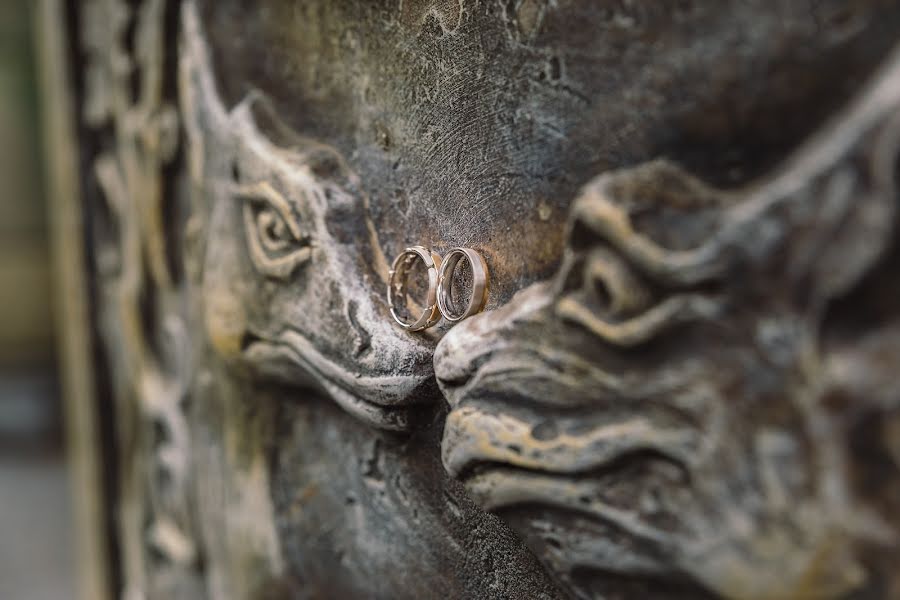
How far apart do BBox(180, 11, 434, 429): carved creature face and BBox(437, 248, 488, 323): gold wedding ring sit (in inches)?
1.5

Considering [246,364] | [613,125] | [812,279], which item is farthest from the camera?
[246,364]

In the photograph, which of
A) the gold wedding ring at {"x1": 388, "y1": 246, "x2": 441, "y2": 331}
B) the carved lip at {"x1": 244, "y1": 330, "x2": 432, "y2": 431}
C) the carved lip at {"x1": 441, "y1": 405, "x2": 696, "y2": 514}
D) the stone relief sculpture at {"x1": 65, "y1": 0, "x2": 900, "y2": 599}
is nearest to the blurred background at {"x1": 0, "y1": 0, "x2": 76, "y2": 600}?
the stone relief sculpture at {"x1": 65, "y1": 0, "x2": 900, "y2": 599}

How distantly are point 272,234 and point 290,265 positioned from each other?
4cm

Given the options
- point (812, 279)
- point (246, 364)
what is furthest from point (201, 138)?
point (812, 279)

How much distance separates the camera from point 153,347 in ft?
3.44

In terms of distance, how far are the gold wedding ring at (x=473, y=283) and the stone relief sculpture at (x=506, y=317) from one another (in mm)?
16

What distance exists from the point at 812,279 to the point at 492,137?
261 mm

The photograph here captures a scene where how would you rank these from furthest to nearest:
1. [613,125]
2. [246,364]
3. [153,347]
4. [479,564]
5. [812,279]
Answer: [153,347]
[246,364]
[479,564]
[613,125]
[812,279]

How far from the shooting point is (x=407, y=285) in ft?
2.13

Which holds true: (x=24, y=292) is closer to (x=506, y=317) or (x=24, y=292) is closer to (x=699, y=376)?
(x=506, y=317)

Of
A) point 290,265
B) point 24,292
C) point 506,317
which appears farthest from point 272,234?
point 24,292

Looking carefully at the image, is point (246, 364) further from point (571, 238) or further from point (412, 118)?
point (571, 238)

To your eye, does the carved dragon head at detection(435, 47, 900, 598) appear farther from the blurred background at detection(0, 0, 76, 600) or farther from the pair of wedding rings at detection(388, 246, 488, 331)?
the blurred background at detection(0, 0, 76, 600)

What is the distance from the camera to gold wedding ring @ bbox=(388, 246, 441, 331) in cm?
60
